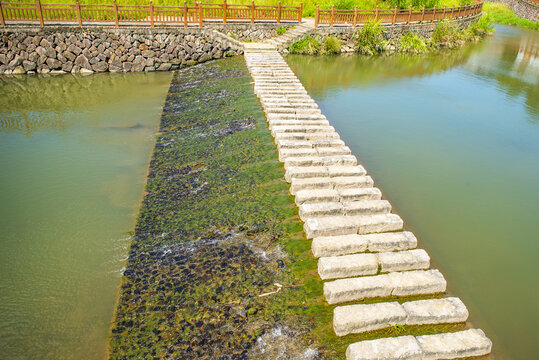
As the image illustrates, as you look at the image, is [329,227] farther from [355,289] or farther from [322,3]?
[322,3]

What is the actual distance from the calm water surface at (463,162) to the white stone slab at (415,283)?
95cm

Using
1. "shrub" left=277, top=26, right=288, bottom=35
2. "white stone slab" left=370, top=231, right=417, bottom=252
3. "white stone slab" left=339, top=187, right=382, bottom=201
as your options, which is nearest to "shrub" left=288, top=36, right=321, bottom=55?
"shrub" left=277, top=26, right=288, bottom=35

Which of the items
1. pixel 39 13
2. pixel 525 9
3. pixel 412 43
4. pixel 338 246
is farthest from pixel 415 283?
pixel 525 9

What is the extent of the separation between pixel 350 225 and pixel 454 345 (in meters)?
1.99

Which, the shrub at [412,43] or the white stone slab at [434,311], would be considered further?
the shrub at [412,43]

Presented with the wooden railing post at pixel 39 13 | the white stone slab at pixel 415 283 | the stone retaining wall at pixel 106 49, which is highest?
the wooden railing post at pixel 39 13

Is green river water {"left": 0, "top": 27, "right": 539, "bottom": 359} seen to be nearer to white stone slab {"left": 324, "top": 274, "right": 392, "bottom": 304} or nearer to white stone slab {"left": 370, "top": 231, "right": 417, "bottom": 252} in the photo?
white stone slab {"left": 370, "top": 231, "right": 417, "bottom": 252}

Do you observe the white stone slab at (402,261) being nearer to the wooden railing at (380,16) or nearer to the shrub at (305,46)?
the shrub at (305,46)

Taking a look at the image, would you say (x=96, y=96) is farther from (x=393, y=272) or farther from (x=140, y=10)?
(x=393, y=272)

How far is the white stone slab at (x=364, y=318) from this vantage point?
13.2 ft

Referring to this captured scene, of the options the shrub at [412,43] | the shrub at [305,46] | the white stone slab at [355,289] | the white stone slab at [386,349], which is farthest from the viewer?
the shrub at [412,43]

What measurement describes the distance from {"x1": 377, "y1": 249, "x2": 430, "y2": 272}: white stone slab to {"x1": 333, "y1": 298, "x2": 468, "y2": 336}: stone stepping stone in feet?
1.91

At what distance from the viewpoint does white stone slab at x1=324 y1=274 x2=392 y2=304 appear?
14.4 ft

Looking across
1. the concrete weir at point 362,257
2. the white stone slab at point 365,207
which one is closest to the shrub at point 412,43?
the concrete weir at point 362,257
